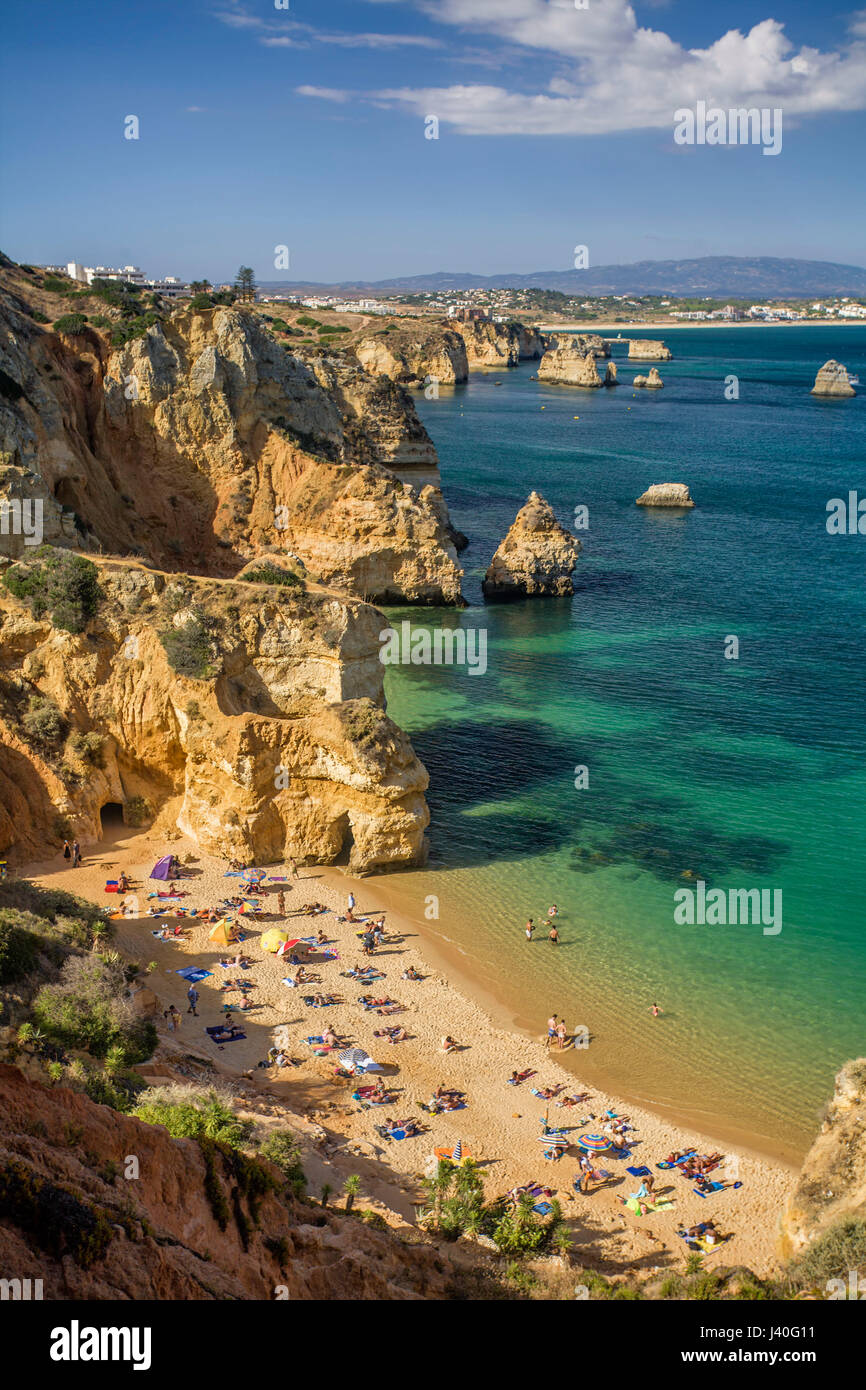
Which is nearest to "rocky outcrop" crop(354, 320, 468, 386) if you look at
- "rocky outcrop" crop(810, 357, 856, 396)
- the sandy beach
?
"rocky outcrop" crop(810, 357, 856, 396)

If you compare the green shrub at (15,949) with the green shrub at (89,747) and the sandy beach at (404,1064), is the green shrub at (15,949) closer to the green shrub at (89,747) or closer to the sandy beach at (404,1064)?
the sandy beach at (404,1064)

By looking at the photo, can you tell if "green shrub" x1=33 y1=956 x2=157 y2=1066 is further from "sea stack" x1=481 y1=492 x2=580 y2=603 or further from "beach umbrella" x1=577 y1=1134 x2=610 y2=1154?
"sea stack" x1=481 y1=492 x2=580 y2=603

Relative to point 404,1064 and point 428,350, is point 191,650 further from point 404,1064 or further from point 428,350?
point 428,350

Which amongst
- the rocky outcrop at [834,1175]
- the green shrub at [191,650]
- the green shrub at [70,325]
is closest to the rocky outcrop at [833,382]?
the green shrub at [70,325]

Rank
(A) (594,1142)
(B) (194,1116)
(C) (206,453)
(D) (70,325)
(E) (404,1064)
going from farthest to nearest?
(C) (206,453)
(D) (70,325)
(E) (404,1064)
(A) (594,1142)
(B) (194,1116)

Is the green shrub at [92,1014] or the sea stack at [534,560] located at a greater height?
the sea stack at [534,560]

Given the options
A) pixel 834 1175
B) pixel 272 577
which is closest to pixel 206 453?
pixel 272 577
